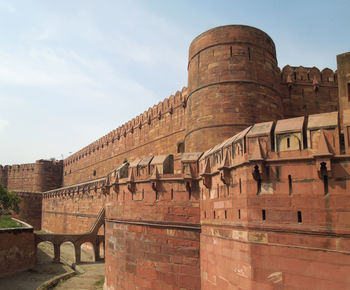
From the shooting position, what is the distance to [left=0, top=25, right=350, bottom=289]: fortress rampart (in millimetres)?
5172

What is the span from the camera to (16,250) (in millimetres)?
18156

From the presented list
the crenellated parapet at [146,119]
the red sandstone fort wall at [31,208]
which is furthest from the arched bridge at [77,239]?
the red sandstone fort wall at [31,208]

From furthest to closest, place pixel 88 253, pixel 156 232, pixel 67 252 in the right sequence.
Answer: pixel 67 252
pixel 88 253
pixel 156 232

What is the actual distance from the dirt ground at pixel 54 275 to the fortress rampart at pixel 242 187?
442cm

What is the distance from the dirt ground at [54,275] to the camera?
15.0 meters

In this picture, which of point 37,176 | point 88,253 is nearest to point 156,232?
point 88,253

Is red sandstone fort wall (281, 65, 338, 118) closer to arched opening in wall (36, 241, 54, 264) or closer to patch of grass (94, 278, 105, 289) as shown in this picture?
patch of grass (94, 278, 105, 289)

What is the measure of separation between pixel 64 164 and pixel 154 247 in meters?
36.9

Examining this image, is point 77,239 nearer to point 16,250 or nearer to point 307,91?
point 16,250

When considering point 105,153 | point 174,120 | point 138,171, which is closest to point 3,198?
point 105,153

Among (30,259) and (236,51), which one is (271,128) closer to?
(236,51)

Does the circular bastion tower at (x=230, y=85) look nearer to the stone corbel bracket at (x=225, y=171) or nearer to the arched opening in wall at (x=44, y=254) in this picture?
the stone corbel bracket at (x=225, y=171)

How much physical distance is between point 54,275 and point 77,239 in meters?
2.99

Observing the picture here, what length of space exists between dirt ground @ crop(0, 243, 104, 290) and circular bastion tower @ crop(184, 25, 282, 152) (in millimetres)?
7999
